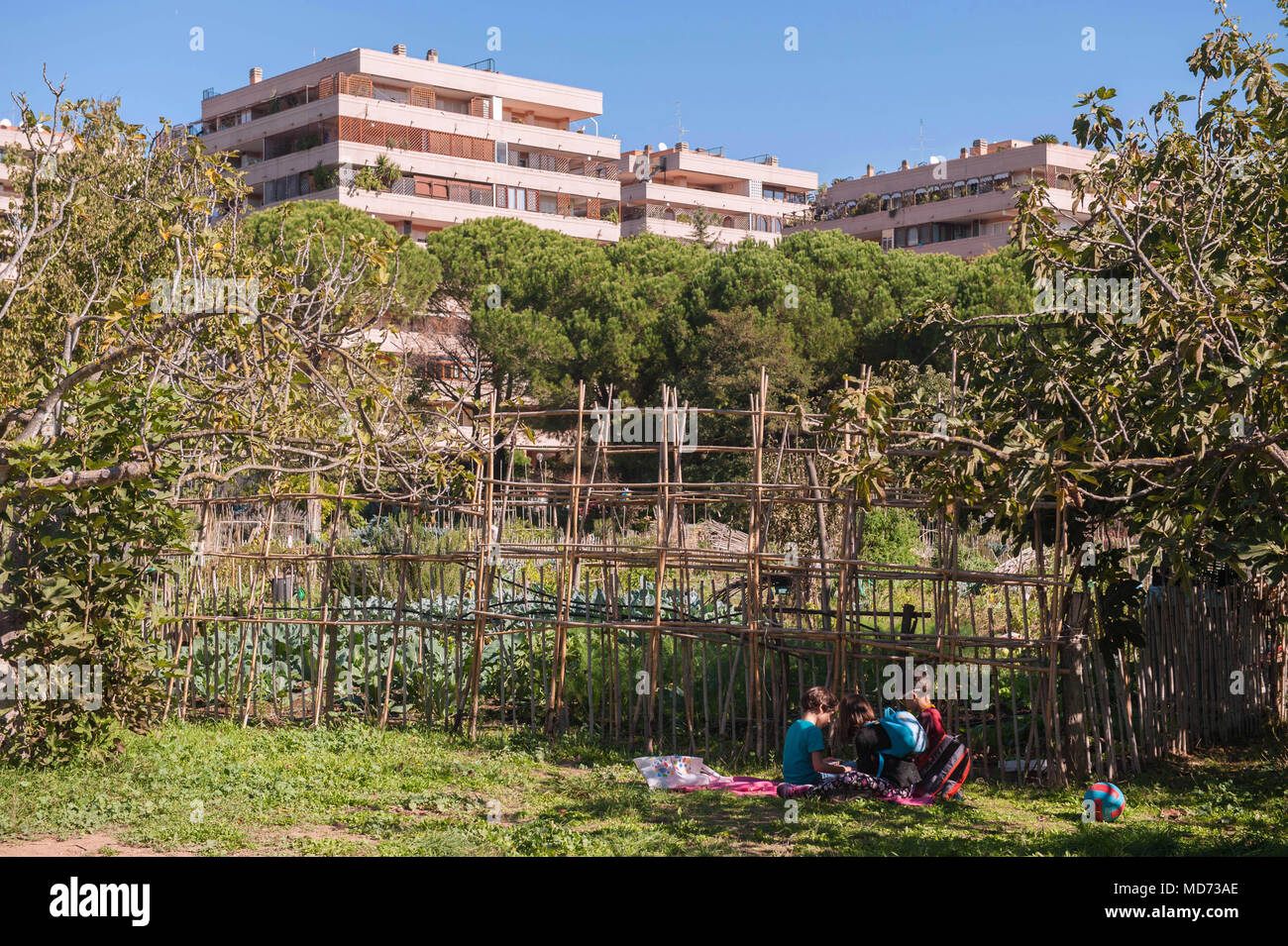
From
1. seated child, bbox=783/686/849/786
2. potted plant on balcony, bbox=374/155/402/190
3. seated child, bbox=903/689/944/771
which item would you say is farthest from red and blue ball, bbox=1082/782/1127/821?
potted plant on balcony, bbox=374/155/402/190

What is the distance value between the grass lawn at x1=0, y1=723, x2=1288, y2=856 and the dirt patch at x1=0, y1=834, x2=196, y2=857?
0.02 metres

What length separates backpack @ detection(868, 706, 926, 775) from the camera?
7.52 m

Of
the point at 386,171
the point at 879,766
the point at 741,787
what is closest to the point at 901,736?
the point at 879,766

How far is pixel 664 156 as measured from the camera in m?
54.2

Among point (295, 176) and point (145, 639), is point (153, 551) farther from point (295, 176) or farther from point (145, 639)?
point (295, 176)

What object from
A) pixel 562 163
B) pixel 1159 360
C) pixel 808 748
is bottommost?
pixel 808 748

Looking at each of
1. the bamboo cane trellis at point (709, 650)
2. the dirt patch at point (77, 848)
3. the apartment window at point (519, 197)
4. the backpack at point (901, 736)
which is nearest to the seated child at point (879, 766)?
the backpack at point (901, 736)

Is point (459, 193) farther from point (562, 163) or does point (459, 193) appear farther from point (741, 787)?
point (741, 787)

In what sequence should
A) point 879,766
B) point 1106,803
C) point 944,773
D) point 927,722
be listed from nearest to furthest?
1. point 1106,803
2. point 944,773
3. point 879,766
4. point 927,722

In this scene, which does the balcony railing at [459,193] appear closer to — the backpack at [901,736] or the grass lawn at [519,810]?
the grass lawn at [519,810]

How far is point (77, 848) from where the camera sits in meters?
6.27

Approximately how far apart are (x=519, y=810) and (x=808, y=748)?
1827 mm
